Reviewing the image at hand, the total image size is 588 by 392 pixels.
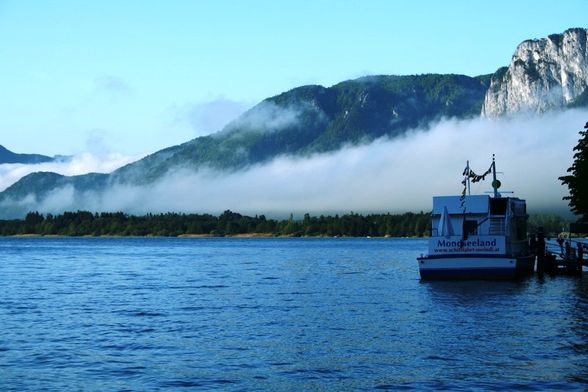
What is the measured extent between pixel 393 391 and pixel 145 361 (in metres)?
10.5

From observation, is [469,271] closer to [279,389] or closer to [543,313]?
[543,313]

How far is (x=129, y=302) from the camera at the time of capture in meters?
61.0

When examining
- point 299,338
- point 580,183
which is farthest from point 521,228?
point 299,338

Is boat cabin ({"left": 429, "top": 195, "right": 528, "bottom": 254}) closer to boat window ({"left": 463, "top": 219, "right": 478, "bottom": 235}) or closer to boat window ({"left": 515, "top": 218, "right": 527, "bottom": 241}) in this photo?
boat window ({"left": 463, "top": 219, "right": 478, "bottom": 235})

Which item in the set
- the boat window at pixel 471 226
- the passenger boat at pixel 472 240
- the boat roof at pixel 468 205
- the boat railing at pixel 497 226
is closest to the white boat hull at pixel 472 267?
the passenger boat at pixel 472 240

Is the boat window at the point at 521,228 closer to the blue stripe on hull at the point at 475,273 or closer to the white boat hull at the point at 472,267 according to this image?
the white boat hull at the point at 472,267

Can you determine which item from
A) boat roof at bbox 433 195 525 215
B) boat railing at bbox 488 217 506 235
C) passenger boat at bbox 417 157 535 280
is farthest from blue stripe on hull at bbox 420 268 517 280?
boat roof at bbox 433 195 525 215

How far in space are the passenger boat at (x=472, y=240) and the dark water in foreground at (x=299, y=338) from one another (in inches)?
60.5

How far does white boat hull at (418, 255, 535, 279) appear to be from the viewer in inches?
2749

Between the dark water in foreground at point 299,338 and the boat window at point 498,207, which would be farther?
the boat window at point 498,207

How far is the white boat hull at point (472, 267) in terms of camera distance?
69812 mm

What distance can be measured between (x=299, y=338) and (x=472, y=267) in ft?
108

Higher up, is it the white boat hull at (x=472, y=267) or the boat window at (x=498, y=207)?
the boat window at (x=498, y=207)

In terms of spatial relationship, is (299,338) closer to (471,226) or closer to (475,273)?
(475,273)
